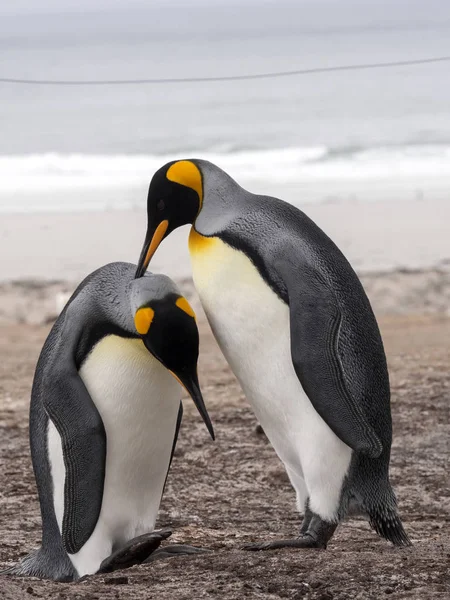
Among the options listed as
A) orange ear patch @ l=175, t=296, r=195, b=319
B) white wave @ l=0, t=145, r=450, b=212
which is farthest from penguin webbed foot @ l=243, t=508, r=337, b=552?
white wave @ l=0, t=145, r=450, b=212

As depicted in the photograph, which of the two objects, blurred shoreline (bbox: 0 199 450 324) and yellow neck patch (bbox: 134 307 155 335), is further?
blurred shoreline (bbox: 0 199 450 324)

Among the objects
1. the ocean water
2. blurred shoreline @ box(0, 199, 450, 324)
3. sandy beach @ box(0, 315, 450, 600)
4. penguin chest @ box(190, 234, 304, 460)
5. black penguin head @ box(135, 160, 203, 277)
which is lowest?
sandy beach @ box(0, 315, 450, 600)

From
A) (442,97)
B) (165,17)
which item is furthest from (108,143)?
(165,17)

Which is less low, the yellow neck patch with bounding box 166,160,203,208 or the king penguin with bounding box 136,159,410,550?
the yellow neck patch with bounding box 166,160,203,208

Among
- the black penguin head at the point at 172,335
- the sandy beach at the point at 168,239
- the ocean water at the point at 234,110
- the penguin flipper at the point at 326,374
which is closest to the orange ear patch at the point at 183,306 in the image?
the black penguin head at the point at 172,335

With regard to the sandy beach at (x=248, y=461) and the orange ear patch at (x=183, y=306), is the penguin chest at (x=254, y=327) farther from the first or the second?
the sandy beach at (x=248, y=461)

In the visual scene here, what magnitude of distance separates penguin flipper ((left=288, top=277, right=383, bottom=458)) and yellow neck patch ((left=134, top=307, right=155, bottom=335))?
452 millimetres

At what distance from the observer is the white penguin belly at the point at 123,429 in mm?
3592

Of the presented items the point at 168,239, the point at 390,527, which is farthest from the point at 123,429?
the point at 168,239

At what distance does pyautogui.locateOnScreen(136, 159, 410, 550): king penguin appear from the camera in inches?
137

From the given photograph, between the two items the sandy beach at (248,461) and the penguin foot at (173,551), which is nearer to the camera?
the sandy beach at (248,461)

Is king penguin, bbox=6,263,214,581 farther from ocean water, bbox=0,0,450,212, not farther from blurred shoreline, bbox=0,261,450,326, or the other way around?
ocean water, bbox=0,0,450,212

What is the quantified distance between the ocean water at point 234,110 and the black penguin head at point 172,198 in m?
12.0

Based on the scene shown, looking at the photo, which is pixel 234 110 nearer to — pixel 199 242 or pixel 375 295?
pixel 375 295
